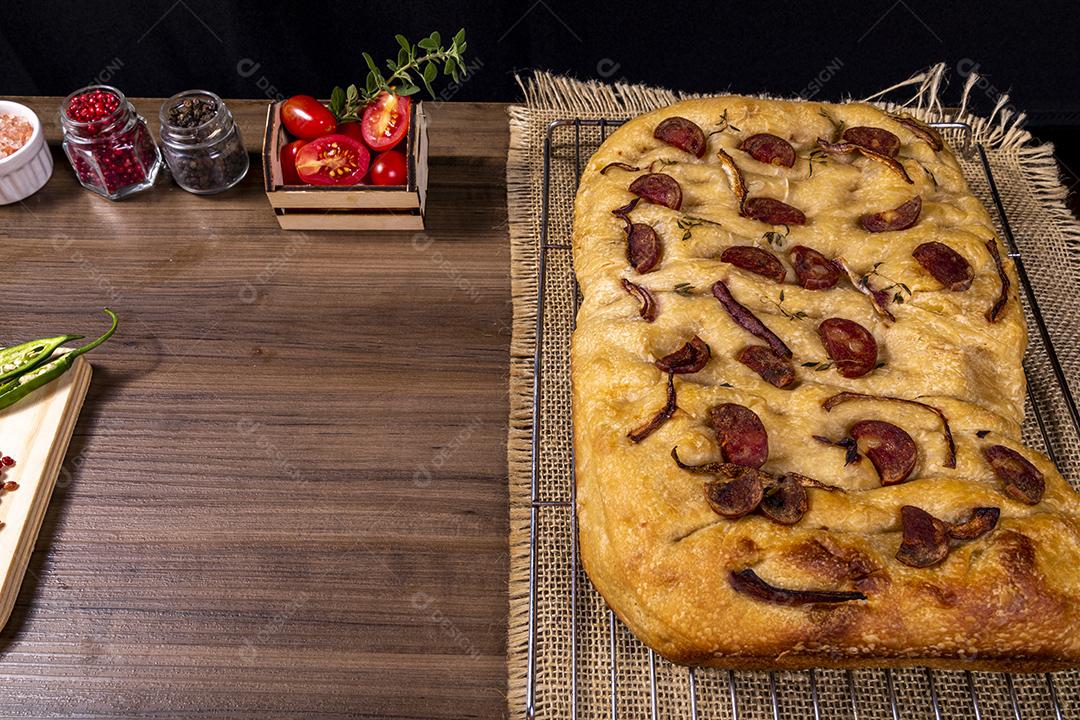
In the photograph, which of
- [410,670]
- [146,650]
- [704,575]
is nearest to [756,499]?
[704,575]

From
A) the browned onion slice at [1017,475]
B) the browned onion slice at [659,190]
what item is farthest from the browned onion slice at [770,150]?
the browned onion slice at [1017,475]

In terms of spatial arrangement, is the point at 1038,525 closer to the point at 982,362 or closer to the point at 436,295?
the point at 982,362

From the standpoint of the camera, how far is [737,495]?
7.67 feet

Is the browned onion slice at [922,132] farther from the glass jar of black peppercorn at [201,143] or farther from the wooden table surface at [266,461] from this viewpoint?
the glass jar of black peppercorn at [201,143]

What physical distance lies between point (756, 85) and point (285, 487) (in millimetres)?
3480

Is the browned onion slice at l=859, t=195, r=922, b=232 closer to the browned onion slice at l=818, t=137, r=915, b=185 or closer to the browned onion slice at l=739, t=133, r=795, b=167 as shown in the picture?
the browned onion slice at l=818, t=137, r=915, b=185

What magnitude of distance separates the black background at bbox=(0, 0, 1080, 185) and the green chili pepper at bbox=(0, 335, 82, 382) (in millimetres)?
2211

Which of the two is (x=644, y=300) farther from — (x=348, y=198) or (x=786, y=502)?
(x=348, y=198)

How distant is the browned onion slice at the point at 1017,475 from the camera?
239 centimetres

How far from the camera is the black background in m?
4.73

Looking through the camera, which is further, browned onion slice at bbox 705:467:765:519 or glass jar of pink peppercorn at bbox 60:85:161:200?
glass jar of pink peppercorn at bbox 60:85:161:200

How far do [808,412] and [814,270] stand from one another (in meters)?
0.54

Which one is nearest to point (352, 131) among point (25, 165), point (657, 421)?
point (25, 165)

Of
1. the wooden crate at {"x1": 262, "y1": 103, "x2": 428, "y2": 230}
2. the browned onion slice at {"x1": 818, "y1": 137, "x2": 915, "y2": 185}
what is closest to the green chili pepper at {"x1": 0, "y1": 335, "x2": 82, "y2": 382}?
the wooden crate at {"x1": 262, "y1": 103, "x2": 428, "y2": 230}
